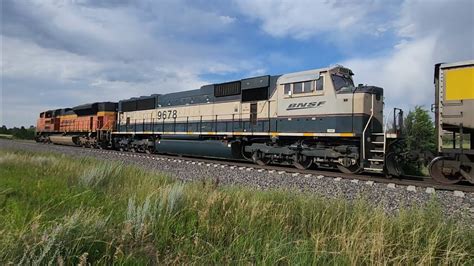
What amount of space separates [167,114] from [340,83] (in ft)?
36.7

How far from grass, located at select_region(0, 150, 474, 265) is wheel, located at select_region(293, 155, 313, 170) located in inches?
294

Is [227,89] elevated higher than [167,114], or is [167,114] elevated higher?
[227,89]

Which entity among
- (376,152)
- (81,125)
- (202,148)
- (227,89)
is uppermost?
(227,89)

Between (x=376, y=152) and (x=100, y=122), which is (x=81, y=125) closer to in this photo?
(x=100, y=122)

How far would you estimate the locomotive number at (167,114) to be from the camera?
2052 centimetres

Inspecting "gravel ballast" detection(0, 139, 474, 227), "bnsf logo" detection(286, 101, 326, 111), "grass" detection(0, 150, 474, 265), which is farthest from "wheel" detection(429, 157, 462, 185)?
"grass" detection(0, 150, 474, 265)

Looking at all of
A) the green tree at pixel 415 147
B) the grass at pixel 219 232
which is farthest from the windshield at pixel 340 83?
the grass at pixel 219 232

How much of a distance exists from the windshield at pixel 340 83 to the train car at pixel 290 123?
0.02m

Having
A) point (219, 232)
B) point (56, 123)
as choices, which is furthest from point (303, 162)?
point (56, 123)

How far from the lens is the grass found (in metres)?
3.19

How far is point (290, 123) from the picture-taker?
45.2 ft

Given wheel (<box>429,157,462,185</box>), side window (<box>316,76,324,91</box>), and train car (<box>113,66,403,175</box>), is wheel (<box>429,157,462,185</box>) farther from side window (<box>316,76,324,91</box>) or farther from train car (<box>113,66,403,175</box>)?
side window (<box>316,76,324,91</box>)

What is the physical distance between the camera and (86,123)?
3078cm

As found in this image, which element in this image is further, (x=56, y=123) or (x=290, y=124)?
(x=56, y=123)
